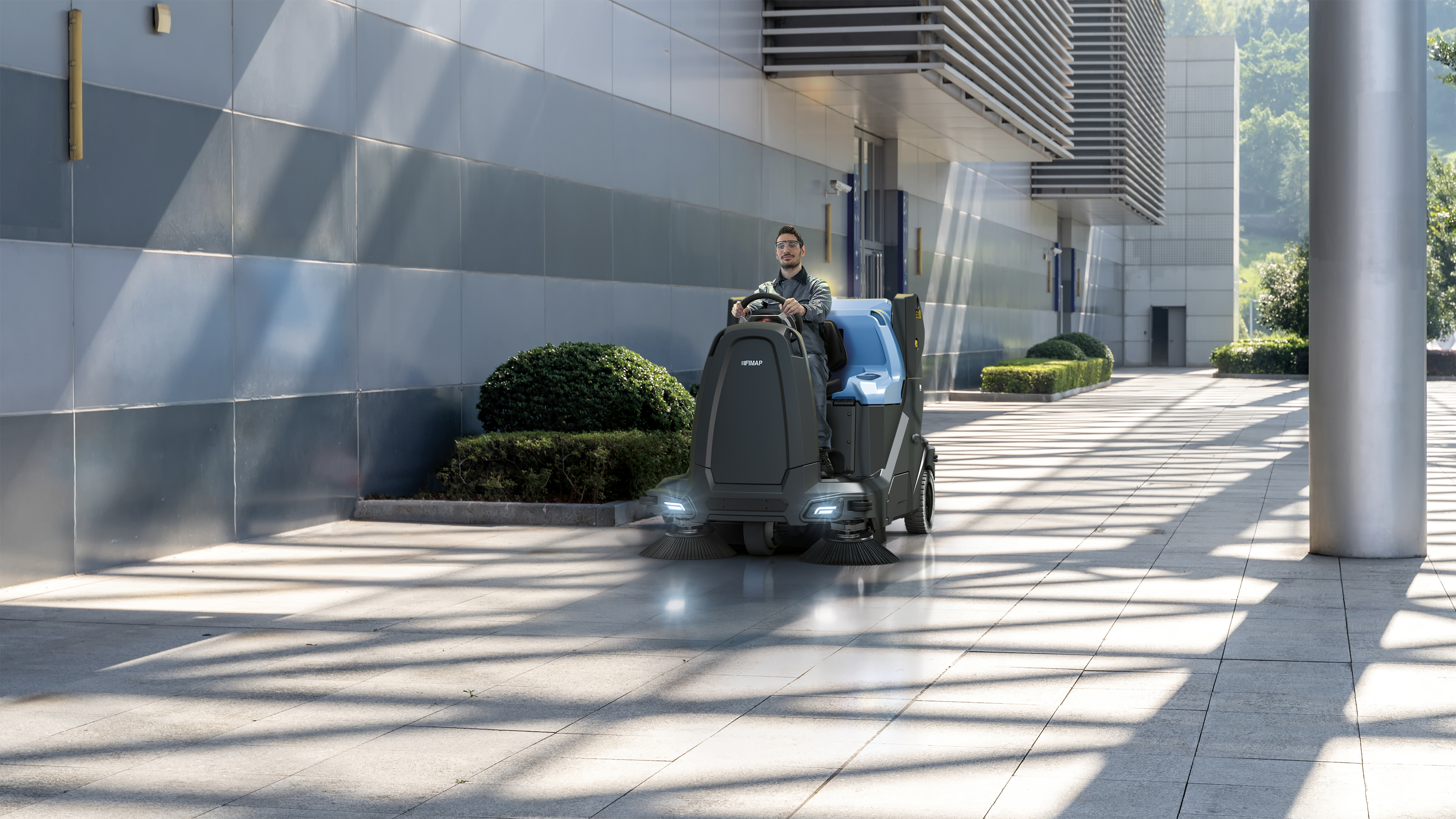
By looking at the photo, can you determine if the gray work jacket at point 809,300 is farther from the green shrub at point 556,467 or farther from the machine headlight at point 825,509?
the green shrub at point 556,467

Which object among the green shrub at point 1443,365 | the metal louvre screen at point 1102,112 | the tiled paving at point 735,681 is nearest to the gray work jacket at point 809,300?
the tiled paving at point 735,681

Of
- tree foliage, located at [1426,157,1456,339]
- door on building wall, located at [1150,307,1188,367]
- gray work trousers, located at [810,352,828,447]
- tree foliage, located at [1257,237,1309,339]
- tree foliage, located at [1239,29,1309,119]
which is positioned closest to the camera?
gray work trousers, located at [810,352,828,447]

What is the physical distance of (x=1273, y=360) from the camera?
144ft

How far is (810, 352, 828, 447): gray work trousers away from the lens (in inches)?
366

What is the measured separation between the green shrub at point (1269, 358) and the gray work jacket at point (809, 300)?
36611 mm

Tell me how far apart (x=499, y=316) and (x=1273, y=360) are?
35.4 meters

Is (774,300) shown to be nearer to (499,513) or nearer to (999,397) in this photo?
(499,513)

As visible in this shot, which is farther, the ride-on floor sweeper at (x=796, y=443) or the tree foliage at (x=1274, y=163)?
the tree foliage at (x=1274, y=163)

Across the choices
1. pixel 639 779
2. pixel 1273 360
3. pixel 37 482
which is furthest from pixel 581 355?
pixel 1273 360

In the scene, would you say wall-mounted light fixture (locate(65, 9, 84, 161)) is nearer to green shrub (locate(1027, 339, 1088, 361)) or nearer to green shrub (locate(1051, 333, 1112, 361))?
green shrub (locate(1027, 339, 1088, 361))

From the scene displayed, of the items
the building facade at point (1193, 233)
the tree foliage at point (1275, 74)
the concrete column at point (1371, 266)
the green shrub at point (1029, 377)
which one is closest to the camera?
the concrete column at point (1371, 266)

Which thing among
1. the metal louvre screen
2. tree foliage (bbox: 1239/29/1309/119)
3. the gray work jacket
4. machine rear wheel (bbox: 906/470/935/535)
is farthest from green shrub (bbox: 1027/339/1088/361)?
tree foliage (bbox: 1239/29/1309/119)

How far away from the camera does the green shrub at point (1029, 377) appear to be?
30547mm

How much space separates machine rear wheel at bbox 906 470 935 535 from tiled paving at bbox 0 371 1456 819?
12.6 inches
